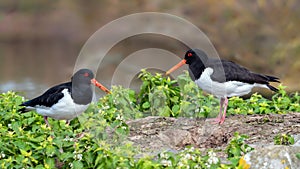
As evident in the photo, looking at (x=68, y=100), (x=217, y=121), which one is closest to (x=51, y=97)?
(x=68, y=100)

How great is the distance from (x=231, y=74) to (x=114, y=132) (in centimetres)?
163

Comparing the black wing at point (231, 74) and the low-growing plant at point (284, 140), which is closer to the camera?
the low-growing plant at point (284, 140)

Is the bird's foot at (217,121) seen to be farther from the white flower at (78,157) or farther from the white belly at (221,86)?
the white flower at (78,157)

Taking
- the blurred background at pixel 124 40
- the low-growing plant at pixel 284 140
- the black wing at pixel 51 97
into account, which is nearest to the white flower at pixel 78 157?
the black wing at pixel 51 97

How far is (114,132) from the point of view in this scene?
7484 mm

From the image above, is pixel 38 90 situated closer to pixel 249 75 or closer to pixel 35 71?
pixel 35 71

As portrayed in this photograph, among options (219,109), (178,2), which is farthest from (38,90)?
(219,109)

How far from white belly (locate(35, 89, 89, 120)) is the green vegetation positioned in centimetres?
11

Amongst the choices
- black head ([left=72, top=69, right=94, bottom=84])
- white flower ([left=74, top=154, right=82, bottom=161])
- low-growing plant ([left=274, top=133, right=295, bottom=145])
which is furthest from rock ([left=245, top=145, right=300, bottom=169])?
black head ([left=72, top=69, right=94, bottom=84])

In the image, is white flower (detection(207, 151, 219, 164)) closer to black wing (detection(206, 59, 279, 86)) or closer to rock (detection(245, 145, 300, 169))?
rock (detection(245, 145, 300, 169))

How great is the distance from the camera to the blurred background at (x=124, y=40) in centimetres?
1778

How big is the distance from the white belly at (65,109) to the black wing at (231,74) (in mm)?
1487

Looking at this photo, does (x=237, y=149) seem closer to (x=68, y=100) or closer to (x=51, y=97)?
(x=68, y=100)

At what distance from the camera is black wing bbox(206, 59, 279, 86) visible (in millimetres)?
8281
